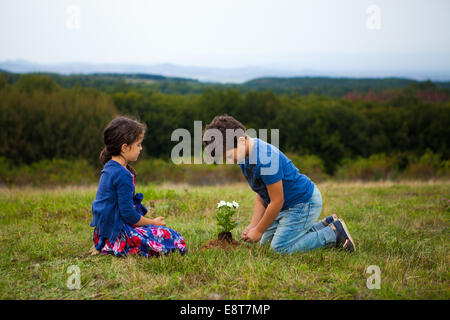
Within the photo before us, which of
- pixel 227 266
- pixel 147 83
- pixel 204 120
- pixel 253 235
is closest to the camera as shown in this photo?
pixel 227 266

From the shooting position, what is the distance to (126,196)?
3350 millimetres

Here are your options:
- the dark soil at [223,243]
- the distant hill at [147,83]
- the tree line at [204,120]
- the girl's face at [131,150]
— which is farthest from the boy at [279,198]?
the distant hill at [147,83]

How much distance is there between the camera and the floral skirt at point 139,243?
3.52 metres

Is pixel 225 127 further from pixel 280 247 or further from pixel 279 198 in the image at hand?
pixel 280 247

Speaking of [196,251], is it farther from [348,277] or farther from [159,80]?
[159,80]

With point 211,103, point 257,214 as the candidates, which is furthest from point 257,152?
point 211,103

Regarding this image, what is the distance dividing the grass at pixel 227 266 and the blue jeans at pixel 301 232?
0.14 metres

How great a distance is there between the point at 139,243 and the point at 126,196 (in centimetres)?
53

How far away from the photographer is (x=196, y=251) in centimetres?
368

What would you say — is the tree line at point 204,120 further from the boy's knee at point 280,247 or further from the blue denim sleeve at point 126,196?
the boy's knee at point 280,247

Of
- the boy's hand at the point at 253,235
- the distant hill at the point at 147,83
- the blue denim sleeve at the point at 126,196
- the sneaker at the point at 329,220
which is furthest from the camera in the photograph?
the distant hill at the point at 147,83

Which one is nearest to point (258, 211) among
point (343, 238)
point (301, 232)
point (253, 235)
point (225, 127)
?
point (253, 235)

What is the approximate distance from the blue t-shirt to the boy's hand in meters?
0.42
